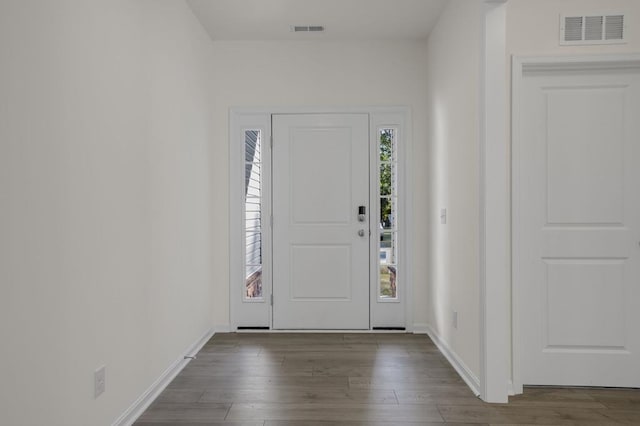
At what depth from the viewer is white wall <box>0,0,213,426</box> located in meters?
1.44

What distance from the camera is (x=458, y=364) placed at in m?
2.95

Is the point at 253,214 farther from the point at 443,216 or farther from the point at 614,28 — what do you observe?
the point at 614,28

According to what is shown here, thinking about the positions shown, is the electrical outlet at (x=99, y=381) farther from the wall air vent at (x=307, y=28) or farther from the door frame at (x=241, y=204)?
the wall air vent at (x=307, y=28)

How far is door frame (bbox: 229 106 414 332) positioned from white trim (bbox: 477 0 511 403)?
147cm

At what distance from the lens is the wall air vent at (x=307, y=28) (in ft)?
11.9

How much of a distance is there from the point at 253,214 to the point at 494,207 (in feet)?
7.46

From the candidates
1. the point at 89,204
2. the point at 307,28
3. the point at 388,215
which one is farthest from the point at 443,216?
the point at 89,204

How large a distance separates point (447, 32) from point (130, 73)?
2.34 meters

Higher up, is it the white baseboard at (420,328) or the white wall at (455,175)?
the white wall at (455,175)

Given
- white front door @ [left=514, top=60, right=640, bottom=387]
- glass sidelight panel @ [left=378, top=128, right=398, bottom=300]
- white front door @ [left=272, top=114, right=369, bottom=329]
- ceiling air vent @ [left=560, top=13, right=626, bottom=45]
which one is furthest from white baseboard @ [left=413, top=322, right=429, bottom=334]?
ceiling air vent @ [left=560, top=13, right=626, bottom=45]

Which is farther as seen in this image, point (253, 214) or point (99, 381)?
point (253, 214)

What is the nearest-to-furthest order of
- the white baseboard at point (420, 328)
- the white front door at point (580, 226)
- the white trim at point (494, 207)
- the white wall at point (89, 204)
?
1. the white wall at point (89, 204)
2. the white trim at point (494, 207)
3. the white front door at point (580, 226)
4. the white baseboard at point (420, 328)

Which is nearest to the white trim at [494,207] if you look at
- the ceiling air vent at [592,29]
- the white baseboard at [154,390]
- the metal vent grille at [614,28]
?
the ceiling air vent at [592,29]

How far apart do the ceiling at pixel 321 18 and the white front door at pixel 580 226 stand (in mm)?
1300
